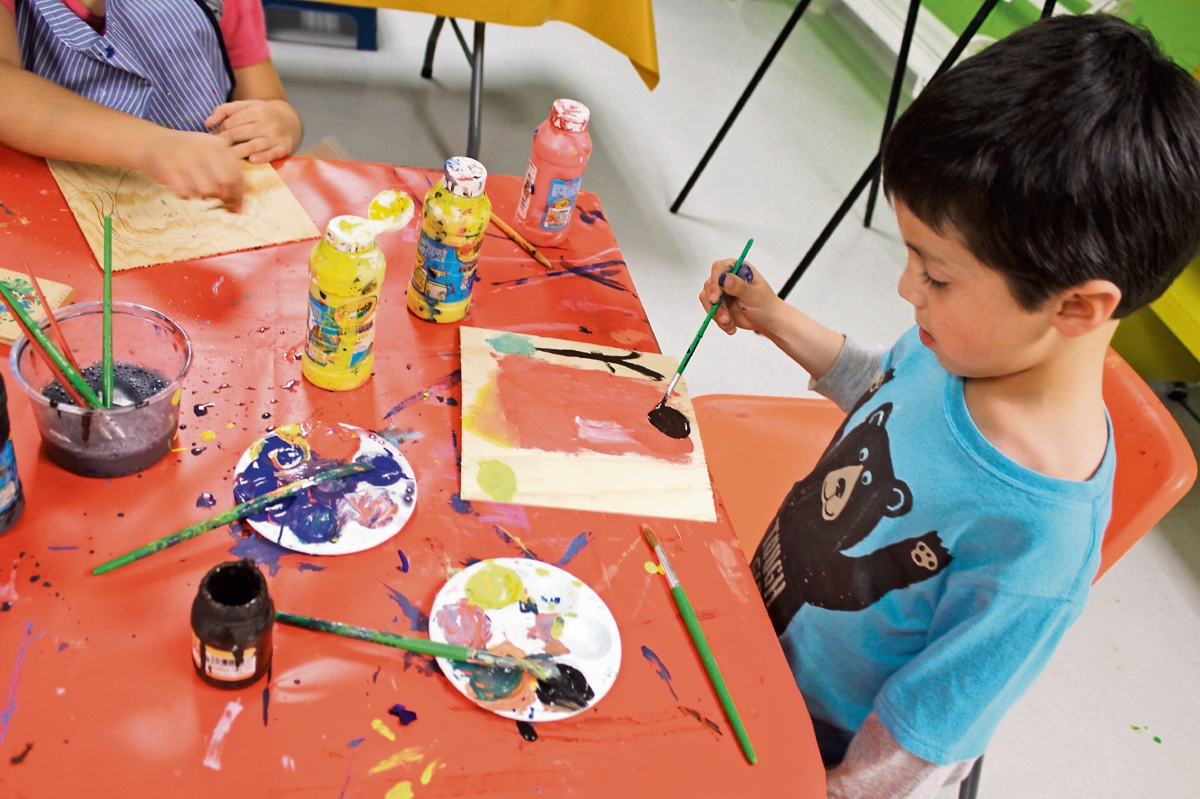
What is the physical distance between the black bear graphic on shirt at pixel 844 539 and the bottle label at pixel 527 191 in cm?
49

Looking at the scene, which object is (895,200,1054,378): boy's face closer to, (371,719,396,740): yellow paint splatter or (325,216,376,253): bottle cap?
(325,216,376,253): bottle cap

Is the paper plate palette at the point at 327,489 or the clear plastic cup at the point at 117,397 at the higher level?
the clear plastic cup at the point at 117,397

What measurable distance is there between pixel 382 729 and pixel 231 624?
Answer: 0.43ft

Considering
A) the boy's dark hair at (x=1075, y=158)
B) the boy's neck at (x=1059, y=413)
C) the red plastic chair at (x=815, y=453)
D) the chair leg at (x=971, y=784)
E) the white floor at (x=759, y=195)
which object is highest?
the boy's dark hair at (x=1075, y=158)

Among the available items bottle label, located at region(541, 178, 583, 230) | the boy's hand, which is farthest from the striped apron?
bottle label, located at region(541, 178, 583, 230)

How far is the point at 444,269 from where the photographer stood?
2.94ft

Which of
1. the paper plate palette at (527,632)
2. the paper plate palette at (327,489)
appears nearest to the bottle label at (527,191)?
the paper plate palette at (327,489)

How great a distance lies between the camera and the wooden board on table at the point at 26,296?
76 centimetres

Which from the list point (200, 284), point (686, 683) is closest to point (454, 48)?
point (200, 284)

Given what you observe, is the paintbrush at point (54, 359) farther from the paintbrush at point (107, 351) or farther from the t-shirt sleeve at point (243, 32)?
the t-shirt sleeve at point (243, 32)

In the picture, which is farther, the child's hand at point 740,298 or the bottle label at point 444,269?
the child's hand at point 740,298

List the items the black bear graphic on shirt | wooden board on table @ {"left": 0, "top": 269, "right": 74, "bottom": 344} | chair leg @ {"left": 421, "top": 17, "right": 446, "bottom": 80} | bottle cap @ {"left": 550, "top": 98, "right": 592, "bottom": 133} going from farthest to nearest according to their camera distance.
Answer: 1. chair leg @ {"left": 421, "top": 17, "right": 446, "bottom": 80}
2. bottle cap @ {"left": 550, "top": 98, "right": 592, "bottom": 133}
3. the black bear graphic on shirt
4. wooden board on table @ {"left": 0, "top": 269, "right": 74, "bottom": 344}

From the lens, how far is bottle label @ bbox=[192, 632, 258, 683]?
22.1 inches

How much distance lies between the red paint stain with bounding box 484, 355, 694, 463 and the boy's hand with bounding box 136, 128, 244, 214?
37cm
